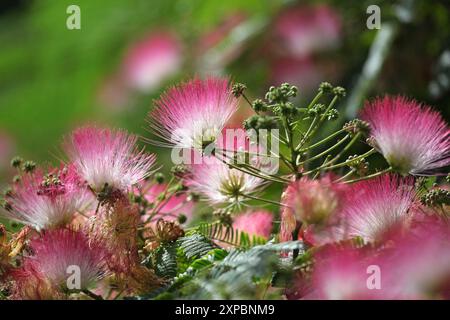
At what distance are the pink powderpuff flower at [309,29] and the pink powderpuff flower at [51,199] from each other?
57.5 inches

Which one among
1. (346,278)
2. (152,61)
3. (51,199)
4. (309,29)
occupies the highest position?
(152,61)

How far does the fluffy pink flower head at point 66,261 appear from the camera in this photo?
0.84m

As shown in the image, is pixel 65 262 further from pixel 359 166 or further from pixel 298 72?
pixel 298 72

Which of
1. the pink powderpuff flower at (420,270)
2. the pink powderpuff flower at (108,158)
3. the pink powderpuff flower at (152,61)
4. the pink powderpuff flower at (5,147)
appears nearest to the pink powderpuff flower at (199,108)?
the pink powderpuff flower at (108,158)

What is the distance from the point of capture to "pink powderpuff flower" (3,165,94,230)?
0.92 m

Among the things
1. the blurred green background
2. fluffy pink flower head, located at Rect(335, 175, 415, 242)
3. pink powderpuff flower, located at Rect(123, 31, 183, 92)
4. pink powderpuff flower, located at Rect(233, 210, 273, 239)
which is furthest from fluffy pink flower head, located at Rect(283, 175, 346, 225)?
pink powderpuff flower, located at Rect(123, 31, 183, 92)

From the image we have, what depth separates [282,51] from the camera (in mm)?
2373

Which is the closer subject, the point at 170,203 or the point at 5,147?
the point at 170,203

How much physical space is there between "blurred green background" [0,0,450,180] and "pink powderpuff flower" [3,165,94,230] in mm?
278

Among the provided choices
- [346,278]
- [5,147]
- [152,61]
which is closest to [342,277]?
[346,278]

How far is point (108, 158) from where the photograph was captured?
92 centimetres

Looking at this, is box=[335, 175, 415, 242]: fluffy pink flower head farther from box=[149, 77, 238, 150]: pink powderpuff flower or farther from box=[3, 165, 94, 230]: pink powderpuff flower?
box=[3, 165, 94, 230]: pink powderpuff flower

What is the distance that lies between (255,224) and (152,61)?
1.97 meters
